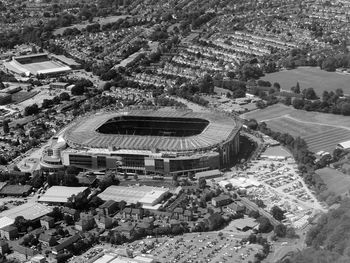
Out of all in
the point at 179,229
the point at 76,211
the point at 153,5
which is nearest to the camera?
the point at 179,229

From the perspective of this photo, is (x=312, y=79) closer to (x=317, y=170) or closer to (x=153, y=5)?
(x=317, y=170)

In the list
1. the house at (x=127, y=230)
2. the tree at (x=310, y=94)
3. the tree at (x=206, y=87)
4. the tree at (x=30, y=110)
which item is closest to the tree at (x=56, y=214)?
the house at (x=127, y=230)

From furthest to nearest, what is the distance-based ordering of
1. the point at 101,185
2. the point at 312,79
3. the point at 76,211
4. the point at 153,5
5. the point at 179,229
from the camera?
the point at 153,5 < the point at 312,79 < the point at 101,185 < the point at 76,211 < the point at 179,229

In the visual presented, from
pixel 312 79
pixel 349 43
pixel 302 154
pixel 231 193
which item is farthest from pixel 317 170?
pixel 349 43

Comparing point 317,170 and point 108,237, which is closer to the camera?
point 108,237

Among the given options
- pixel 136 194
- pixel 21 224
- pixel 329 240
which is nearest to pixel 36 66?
pixel 136 194

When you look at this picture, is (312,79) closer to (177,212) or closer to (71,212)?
(177,212)
